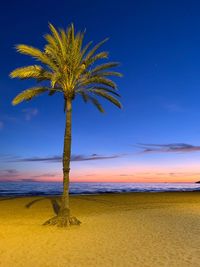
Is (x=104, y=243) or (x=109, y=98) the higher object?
Result: (x=109, y=98)

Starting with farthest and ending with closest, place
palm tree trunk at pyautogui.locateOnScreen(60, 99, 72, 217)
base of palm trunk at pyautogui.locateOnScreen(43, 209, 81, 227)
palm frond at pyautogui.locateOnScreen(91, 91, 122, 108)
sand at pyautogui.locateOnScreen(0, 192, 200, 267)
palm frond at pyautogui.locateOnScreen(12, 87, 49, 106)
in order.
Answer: palm frond at pyautogui.locateOnScreen(91, 91, 122, 108), palm frond at pyautogui.locateOnScreen(12, 87, 49, 106), palm tree trunk at pyautogui.locateOnScreen(60, 99, 72, 217), base of palm trunk at pyautogui.locateOnScreen(43, 209, 81, 227), sand at pyautogui.locateOnScreen(0, 192, 200, 267)

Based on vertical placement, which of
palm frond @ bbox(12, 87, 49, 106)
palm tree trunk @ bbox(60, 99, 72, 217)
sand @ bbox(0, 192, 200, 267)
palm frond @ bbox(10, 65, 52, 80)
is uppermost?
palm frond @ bbox(10, 65, 52, 80)

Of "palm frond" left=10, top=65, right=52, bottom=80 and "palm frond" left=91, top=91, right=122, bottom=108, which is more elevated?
"palm frond" left=10, top=65, right=52, bottom=80

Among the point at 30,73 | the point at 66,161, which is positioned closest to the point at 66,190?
the point at 66,161

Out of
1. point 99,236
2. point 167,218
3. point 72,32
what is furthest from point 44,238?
point 72,32

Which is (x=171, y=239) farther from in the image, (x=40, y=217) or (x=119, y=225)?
(x=40, y=217)

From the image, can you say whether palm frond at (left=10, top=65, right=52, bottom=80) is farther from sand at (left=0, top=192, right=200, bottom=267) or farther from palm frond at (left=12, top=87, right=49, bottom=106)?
sand at (left=0, top=192, right=200, bottom=267)

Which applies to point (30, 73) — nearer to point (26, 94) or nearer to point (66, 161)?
point (26, 94)

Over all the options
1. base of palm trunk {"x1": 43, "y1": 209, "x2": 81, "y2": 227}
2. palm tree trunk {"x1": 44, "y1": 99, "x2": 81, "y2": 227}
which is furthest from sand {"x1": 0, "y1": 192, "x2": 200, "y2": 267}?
palm tree trunk {"x1": 44, "y1": 99, "x2": 81, "y2": 227}

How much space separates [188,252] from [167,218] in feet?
32.6

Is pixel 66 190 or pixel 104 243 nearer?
pixel 104 243

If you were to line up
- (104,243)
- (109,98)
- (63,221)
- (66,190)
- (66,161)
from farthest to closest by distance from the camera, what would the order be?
(109,98) < (66,190) < (66,161) < (63,221) < (104,243)

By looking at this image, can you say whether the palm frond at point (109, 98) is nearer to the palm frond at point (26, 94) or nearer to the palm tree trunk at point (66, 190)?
the palm tree trunk at point (66, 190)

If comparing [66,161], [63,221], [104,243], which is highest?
[66,161]
